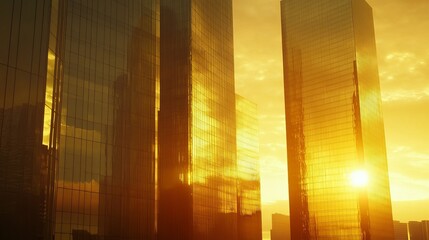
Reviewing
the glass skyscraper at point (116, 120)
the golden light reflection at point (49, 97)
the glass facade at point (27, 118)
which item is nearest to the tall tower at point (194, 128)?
the glass skyscraper at point (116, 120)

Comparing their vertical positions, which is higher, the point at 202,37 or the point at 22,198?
the point at 202,37

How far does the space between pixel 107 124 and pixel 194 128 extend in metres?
52.5

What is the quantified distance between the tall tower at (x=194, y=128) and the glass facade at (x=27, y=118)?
321ft

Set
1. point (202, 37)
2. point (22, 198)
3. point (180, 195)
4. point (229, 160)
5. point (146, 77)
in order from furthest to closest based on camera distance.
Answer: point (229, 160), point (202, 37), point (180, 195), point (146, 77), point (22, 198)

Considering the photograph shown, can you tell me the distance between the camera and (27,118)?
171ft

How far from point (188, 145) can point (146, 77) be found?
41.5 metres

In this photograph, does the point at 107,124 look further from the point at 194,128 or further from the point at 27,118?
the point at 27,118

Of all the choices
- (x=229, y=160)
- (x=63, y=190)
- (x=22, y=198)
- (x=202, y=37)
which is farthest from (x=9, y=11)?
(x=229, y=160)

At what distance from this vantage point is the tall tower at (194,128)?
153 metres

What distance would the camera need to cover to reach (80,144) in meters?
100

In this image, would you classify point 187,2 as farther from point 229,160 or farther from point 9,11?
point 9,11

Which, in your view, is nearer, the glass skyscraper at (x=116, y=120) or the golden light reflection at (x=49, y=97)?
the glass skyscraper at (x=116, y=120)

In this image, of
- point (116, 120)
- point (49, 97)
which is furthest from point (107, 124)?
point (49, 97)

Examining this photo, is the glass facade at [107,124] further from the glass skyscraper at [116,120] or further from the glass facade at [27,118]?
the glass facade at [27,118]
